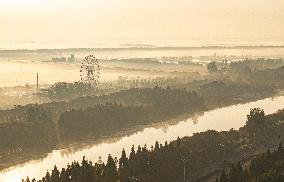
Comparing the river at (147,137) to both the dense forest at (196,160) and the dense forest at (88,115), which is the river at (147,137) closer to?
the dense forest at (88,115)

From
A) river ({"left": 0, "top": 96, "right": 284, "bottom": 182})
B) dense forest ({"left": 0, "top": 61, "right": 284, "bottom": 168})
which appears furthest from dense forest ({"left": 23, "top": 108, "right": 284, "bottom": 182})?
dense forest ({"left": 0, "top": 61, "right": 284, "bottom": 168})

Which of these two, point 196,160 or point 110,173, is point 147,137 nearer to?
point 196,160

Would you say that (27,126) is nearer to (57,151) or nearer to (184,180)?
(57,151)

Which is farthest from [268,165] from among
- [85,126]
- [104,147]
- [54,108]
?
[54,108]

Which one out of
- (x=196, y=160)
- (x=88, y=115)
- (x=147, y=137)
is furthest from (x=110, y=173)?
(x=88, y=115)

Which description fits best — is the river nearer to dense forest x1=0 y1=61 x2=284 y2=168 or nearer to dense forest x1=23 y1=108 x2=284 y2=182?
dense forest x1=0 y1=61 x2=284 y2=168

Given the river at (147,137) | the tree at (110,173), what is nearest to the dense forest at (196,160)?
the tree at (110,173)
